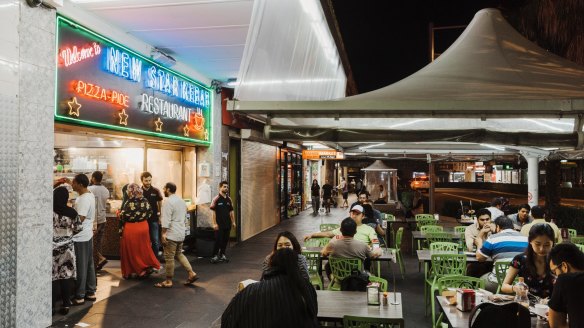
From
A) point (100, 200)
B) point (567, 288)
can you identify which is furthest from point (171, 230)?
point (567, 288)

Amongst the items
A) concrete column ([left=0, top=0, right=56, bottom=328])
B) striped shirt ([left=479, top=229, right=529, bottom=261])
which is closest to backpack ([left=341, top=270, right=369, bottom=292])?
striped shirt ([left=479, top=229, right=529, bottom=261])

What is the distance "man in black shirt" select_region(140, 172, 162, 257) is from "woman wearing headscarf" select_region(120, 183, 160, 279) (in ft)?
3.41

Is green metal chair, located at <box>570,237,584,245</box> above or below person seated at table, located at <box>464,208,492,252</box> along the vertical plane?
below

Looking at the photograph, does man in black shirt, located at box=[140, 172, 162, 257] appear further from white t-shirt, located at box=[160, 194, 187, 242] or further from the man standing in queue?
white t-shirt, located at box=[160, 194, 187, 242]

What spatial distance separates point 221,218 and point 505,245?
6.01 meters

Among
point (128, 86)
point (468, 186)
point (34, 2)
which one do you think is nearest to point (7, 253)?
point (34, 2)

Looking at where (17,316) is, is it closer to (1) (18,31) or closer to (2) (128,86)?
(1) (18,31)

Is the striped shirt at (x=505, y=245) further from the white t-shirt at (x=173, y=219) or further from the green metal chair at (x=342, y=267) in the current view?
the white t-shirt at (x=173, y=219)

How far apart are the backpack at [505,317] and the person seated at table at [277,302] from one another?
1.33 m

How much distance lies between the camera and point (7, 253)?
4.81 m

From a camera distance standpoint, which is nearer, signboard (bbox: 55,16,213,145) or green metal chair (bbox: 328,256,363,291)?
green metal chair (bbox: 328,256,363,291)

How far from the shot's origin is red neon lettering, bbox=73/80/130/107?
668 cm

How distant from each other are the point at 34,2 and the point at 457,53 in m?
5.50

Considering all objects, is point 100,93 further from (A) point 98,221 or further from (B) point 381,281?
(B) point 381,281
